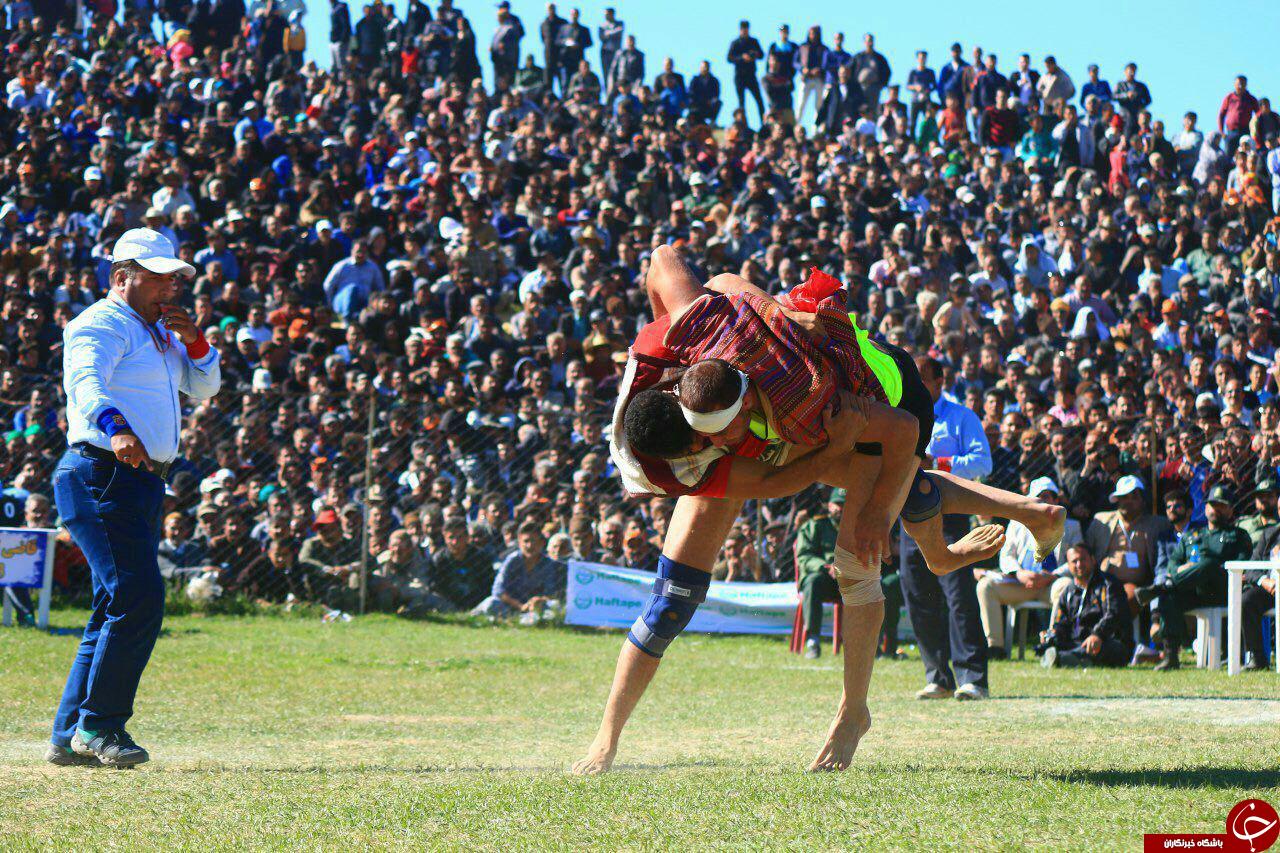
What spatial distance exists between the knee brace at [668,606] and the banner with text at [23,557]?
7.79m

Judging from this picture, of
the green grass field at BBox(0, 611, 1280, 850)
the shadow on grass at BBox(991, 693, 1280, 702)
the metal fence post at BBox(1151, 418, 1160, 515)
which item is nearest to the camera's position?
the green grass field at BBox(0, 611, 1280, 850)

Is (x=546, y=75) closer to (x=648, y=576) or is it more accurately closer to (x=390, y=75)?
→ (x=390, y=75)

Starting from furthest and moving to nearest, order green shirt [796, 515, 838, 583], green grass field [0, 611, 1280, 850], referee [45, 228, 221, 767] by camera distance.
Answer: green shirt [796, 515, 838, 583] → referee [45, 228, 221, 767] → green grass field [0, 611, 1280, 850]

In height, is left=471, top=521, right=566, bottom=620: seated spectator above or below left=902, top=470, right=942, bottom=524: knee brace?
A: below

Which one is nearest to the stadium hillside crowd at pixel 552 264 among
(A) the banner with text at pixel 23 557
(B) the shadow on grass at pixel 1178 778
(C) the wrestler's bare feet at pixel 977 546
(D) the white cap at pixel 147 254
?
(A) the banner with text at pixel 23 557

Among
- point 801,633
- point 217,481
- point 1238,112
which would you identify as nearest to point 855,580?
point 801,633

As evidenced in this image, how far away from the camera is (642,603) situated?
12961 mm

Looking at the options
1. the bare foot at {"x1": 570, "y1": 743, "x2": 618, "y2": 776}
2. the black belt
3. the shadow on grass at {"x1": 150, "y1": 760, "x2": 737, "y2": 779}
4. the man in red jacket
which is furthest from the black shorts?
the man in red jacket

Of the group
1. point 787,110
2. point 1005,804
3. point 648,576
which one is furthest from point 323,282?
point 1005,804

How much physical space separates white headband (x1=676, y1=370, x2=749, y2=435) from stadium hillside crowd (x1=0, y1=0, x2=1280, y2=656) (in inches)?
147

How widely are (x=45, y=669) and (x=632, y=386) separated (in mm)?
5733

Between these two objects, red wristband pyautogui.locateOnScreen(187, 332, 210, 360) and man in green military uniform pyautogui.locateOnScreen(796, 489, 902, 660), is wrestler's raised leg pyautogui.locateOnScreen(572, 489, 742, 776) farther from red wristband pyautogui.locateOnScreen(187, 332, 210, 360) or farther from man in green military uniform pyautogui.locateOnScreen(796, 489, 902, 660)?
man in green military uniform pyautogui.locateOnScreen(796, 489, 902, 660)

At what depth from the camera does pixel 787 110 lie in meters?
23.9

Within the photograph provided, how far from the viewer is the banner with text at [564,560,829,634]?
13.0m
